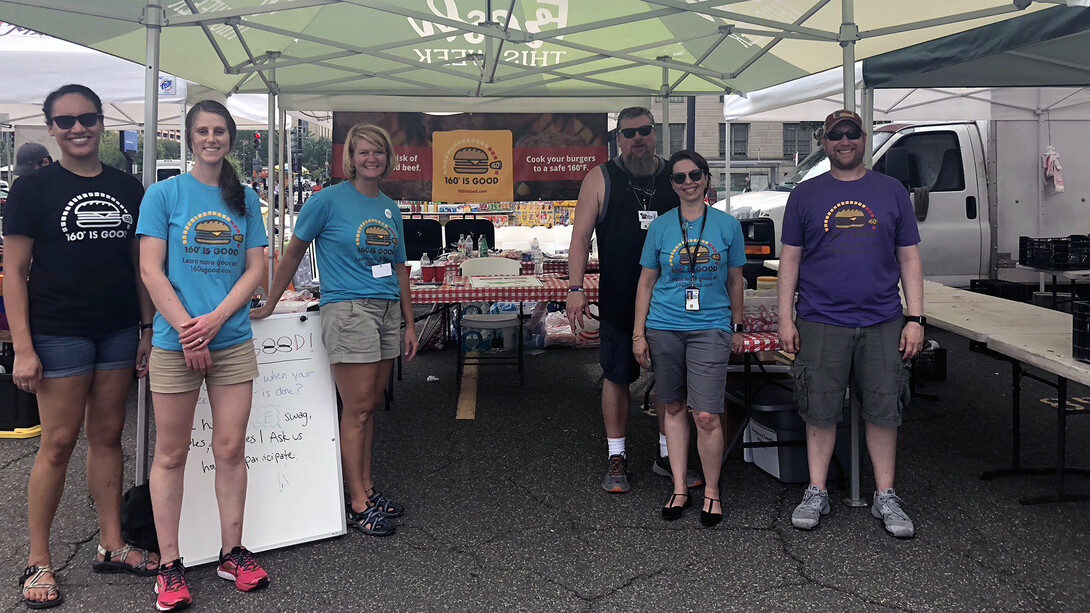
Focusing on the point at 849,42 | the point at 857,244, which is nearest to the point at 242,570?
the point at 857,244

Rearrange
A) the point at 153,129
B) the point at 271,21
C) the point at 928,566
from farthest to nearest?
1. the point at 271,21
2. the point at 153,129
3. the point at 928,566

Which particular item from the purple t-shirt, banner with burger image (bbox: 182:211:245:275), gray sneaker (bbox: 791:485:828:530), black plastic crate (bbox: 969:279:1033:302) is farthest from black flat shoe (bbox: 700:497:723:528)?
black plastic crate (bbox: 969:279:1033:302)

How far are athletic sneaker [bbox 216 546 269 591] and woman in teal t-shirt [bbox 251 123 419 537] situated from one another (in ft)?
1.93

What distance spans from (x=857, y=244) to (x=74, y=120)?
3208mm

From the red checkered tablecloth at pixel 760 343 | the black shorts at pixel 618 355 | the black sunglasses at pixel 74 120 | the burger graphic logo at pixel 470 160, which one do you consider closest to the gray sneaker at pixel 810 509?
the red checkered tablecloth at pixel 760 343

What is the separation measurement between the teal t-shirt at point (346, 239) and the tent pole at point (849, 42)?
2730 mm

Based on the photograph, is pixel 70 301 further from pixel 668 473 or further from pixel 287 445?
pixel 668 473

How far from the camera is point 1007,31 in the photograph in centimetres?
417

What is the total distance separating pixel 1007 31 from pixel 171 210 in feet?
13.7

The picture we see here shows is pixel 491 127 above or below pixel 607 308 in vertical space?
above

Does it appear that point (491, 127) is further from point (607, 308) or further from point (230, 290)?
point (230, 290)

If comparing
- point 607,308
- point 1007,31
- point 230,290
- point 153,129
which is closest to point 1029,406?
point 1007,31

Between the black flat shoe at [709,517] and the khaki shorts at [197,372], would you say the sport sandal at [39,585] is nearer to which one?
the khaki shorts at [197,372]

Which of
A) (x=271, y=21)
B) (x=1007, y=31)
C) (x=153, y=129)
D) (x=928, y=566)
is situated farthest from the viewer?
(x=271, y=21)
